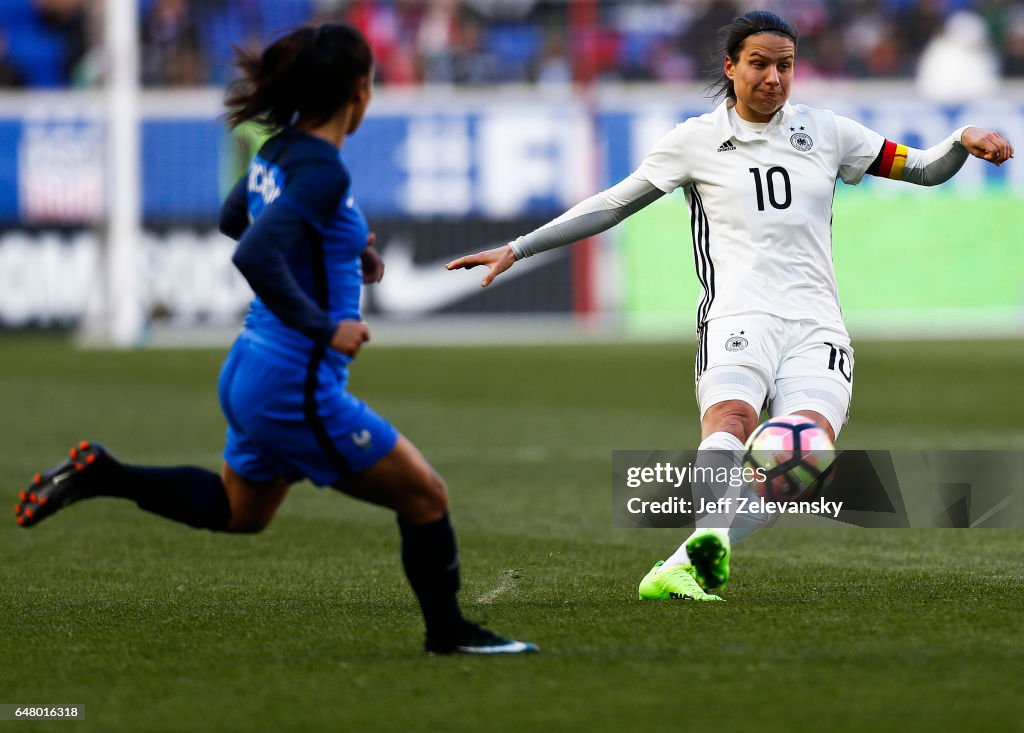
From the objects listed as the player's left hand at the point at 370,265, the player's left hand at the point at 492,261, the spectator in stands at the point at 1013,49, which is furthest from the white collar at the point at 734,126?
the spectator in stands at the point at 1013,49

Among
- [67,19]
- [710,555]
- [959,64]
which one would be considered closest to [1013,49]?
[959,64]

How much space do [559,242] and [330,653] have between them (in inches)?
72.0

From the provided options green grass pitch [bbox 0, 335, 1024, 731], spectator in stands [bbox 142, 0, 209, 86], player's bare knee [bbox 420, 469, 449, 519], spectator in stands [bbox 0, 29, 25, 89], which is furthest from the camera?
spectator in stands [bbox 0, 29, 25, 89]

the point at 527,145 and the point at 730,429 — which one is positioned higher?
the point at 527,145

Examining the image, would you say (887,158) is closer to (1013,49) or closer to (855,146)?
(855,146)

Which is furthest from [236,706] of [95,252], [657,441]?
[95,252]

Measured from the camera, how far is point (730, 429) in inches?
224

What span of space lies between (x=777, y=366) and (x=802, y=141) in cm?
80

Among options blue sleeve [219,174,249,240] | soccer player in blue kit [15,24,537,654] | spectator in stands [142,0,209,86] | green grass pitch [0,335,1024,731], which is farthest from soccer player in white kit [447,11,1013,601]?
spectator in stands [142,0,209,86]

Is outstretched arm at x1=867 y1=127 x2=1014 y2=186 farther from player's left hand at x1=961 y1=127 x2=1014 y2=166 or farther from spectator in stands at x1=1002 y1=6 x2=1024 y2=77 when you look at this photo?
spectator in stands at x1=1002 y1=6 x2=1024 y2=77

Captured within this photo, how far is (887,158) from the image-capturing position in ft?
20.3

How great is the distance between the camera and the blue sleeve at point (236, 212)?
4922mm

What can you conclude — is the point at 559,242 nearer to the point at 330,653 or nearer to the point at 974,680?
the point at 330,653

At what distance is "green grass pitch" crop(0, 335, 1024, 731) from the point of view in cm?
421
